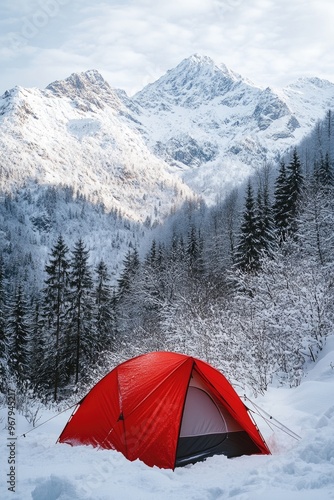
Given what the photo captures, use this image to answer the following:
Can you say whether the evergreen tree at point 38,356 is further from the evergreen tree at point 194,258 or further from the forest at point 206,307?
the evergreen tree at point 194,258

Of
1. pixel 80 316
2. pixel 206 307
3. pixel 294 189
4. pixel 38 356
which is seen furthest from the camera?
pixel 38 356

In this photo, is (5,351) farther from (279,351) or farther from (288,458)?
(288,458)

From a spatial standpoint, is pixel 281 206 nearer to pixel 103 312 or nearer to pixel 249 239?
pixel 249 239

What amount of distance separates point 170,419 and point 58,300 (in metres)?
24.3

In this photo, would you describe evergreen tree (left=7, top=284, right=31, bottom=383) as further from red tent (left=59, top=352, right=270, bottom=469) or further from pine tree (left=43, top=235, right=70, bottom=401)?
red tent (left=59, top=352, right=270, bottom=469)

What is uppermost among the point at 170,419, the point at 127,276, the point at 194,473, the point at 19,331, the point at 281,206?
the point at 281,206

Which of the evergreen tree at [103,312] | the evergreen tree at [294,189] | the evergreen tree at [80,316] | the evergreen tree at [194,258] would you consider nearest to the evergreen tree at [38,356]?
the evergreen tree at [80,316]

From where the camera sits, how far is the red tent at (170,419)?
19.7ft

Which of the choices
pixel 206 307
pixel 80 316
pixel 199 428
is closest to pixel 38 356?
pixel 80 316

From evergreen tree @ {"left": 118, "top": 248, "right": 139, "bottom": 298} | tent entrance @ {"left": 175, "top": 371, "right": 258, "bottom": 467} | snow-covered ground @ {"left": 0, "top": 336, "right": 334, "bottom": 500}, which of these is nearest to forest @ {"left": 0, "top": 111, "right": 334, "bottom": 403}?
evergreen tree @ {"left": 118, "top": 248, "right": 139, "bottom": 298}

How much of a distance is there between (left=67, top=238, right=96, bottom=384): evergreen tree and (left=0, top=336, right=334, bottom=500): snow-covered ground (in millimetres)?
23295

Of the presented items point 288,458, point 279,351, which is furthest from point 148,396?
point 279,351

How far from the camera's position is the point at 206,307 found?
82.5 ft

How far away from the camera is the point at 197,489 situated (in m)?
4.75
